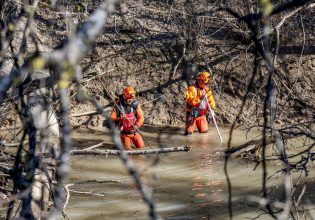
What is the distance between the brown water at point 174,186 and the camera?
10.5 meters

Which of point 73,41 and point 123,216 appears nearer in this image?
point 73,41

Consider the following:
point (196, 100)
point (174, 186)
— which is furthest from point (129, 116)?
point (174, 186)

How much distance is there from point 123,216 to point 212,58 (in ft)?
26.8

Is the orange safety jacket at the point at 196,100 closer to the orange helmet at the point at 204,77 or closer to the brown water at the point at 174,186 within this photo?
the orange helmet at the point at 204,77

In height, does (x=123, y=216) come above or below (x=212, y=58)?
below

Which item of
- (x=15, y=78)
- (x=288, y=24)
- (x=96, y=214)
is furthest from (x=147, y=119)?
(x=15, y=78)

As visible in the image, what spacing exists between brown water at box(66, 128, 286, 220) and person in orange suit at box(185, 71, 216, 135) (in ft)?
2.37

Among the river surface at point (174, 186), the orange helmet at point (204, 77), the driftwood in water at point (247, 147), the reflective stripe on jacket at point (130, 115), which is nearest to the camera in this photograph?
the river surface at point (174, 186)

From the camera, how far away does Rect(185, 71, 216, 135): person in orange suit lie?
1595cm

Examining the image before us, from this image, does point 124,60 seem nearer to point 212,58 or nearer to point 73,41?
point 212,58

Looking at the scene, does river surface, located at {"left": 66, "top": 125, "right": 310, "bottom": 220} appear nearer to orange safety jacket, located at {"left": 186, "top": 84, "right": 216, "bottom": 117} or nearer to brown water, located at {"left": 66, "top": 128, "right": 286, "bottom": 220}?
brown water, located at {"left": 66, "top": 128, "right": 286, "bottom": 220}

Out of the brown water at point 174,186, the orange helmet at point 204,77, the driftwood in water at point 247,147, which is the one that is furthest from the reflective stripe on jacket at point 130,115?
the driftwood in water at point 247,147

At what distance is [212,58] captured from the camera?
17922 mm

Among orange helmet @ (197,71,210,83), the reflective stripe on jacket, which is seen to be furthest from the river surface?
orange helmet @ (197,71,210,83)
